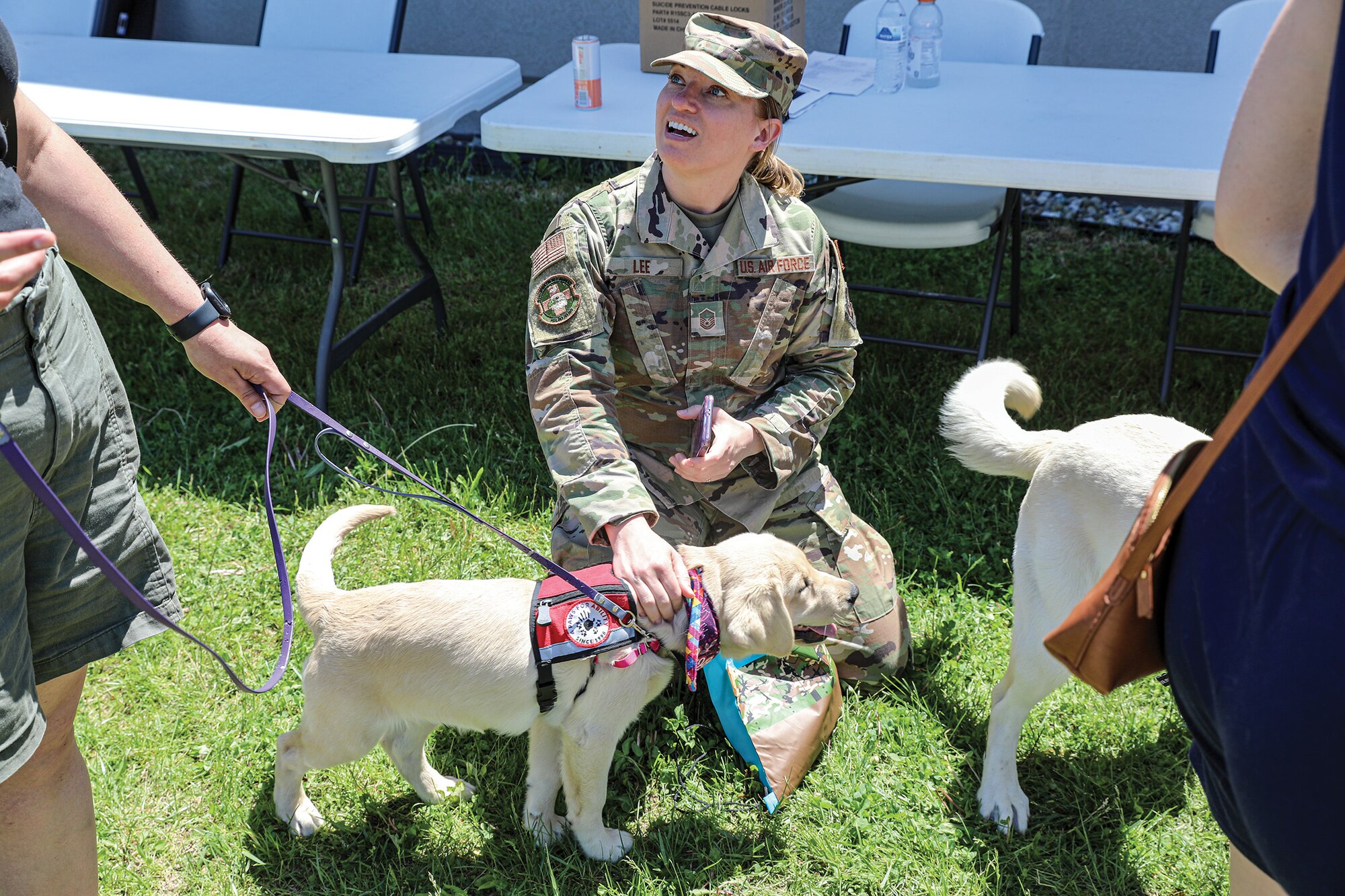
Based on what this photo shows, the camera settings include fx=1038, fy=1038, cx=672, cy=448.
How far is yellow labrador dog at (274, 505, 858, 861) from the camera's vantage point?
2.21 metres

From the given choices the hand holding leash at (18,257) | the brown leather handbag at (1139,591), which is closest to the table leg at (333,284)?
the hand holding leash at (18,257)

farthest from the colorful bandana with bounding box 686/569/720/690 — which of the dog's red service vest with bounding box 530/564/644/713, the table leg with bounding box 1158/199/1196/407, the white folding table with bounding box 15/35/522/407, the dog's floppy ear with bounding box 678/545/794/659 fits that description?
the table leg with bounding box 1158/199/1196/407

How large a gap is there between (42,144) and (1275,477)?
73.6 inches

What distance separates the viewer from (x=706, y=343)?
2.72 metres

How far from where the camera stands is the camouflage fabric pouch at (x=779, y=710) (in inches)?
102

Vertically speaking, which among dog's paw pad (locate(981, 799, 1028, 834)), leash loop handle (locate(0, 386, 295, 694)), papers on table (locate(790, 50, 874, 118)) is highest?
papers on table (locate(790, 50, 874, 118))

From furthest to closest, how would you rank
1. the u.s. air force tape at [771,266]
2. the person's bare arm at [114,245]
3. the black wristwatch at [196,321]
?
the u.s. air force tape at [771,266] < the black wristwatch at [196,321] < the person's bare arm at [114,245]

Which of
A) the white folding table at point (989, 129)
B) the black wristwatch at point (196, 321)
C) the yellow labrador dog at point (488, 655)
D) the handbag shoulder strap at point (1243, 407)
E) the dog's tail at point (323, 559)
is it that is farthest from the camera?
the white folding table at point (989, 129)

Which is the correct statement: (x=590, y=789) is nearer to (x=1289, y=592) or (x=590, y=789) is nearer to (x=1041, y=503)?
(x=1041, y=503)

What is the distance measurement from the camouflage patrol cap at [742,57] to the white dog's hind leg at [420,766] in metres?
1.64

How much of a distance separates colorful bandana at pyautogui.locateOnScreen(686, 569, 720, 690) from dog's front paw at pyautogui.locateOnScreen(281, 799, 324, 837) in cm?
105

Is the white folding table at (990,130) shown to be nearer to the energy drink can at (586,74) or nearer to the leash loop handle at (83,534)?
the energy drink can at (586,74)

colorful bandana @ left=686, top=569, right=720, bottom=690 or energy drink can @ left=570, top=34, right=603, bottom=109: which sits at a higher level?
energy drink can @ left=570, top=34, right=603, bottom=109

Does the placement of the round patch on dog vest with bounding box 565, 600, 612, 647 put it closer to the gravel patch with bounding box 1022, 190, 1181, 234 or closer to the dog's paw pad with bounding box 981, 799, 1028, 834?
the dog's paw pad with bounding box 981, 799, 1028, 834
